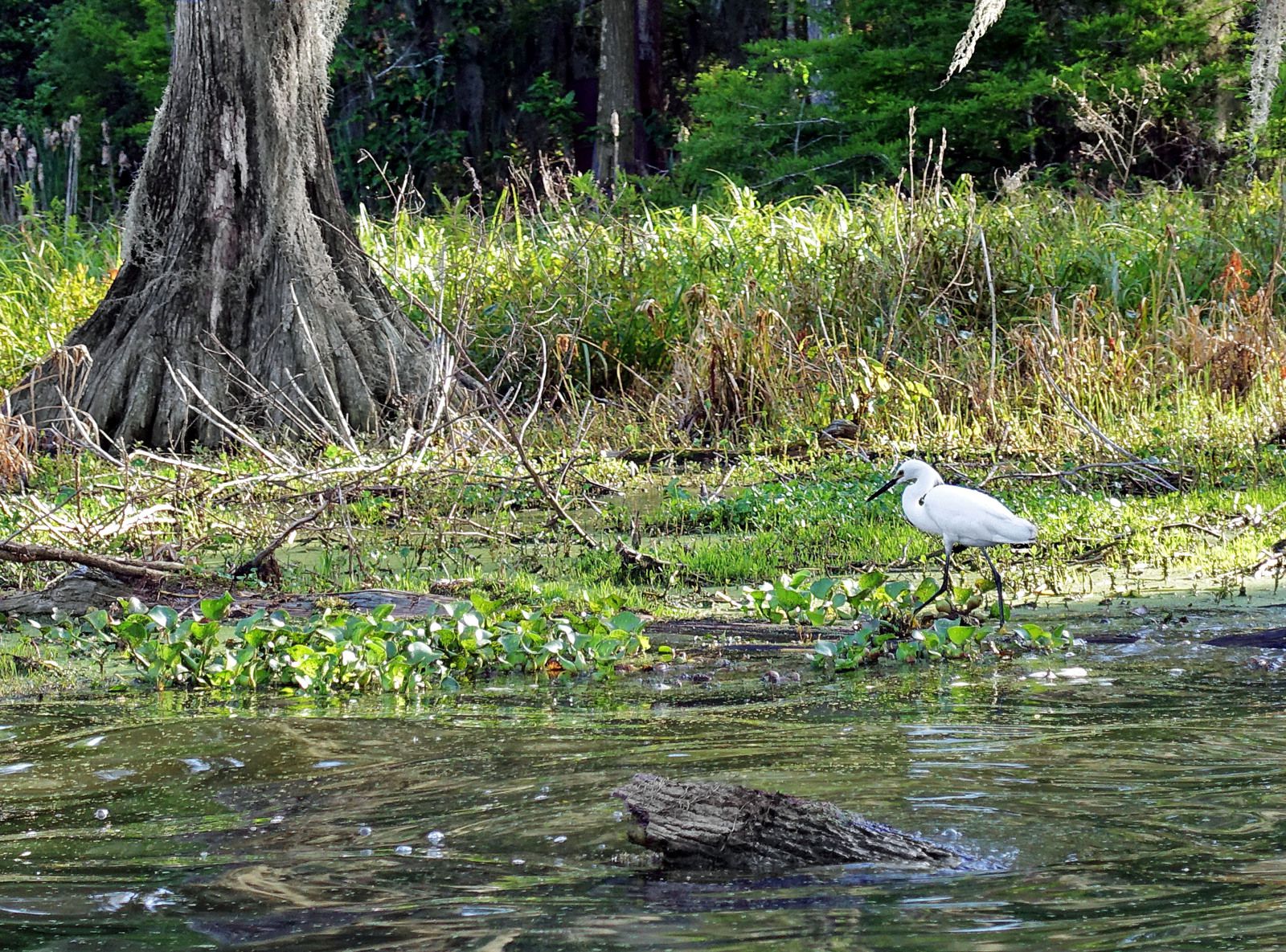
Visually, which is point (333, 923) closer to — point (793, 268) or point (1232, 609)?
point (1232, 609)

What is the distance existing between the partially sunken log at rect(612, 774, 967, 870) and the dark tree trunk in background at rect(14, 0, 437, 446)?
7.34 metres

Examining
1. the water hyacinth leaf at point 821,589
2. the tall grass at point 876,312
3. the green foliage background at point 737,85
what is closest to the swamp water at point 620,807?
the water hyacinth leaf at point 821,589

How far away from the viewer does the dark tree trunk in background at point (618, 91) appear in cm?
2328

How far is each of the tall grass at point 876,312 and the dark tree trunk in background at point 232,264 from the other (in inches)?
38.2

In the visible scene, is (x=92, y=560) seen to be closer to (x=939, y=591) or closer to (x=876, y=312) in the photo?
(x=939, y=591)

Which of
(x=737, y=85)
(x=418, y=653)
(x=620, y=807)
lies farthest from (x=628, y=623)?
(x=737, y=85)

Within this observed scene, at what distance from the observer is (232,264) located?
1068 cm

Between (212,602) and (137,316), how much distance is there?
570cm

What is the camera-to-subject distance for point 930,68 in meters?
20.0

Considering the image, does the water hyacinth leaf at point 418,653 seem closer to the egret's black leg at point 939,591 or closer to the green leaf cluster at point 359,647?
the green leaf cluster at point 359,647

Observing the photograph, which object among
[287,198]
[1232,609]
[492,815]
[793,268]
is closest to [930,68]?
[793,268]

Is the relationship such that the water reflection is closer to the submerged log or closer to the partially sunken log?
the partially sunken log

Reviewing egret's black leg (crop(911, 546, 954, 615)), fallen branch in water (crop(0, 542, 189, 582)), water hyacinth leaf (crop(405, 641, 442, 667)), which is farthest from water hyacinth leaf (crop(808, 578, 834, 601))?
fallen branch in water (crop(0, 542, 189, 582))

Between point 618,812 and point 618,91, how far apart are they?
21.0 metres
